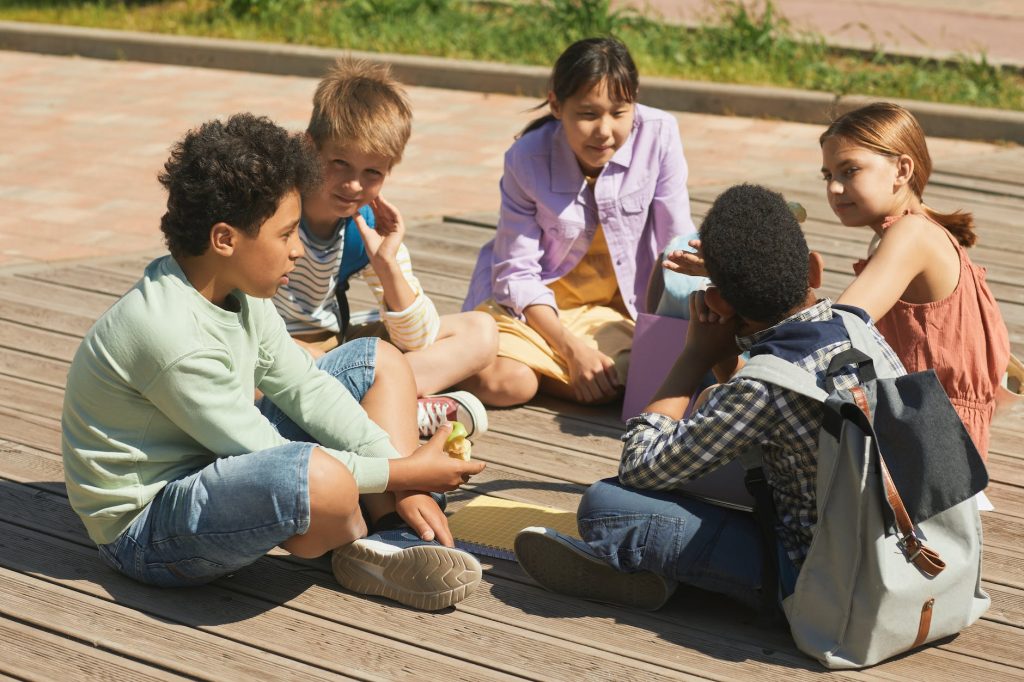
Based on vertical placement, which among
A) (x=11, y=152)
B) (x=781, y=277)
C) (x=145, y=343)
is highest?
(x=781, y=277)

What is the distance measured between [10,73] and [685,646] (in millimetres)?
7949

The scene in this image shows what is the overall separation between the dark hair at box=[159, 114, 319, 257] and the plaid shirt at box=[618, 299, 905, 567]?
89cm

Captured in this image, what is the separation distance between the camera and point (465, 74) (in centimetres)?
867

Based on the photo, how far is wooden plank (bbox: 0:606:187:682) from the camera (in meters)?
2.47

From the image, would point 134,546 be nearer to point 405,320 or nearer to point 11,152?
point 405,320

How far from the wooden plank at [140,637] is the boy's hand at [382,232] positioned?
1.33 m

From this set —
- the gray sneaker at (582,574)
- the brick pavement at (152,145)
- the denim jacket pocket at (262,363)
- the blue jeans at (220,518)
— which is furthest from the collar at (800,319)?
the brick pavement at (152,145)

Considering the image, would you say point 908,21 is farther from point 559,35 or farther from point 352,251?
point 352,251

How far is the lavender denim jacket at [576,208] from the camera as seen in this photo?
13.2 feet

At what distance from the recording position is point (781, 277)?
2.57 metres

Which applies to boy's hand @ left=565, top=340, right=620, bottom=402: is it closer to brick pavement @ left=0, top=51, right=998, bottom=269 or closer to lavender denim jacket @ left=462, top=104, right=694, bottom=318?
lavender denim jacket @ left=462, top=104, right=694, bottom=318

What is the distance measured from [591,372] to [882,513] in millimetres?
1552

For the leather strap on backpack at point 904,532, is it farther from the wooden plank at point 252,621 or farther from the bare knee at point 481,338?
the bare knee at point 481,338

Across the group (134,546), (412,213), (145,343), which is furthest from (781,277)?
(412,213)
